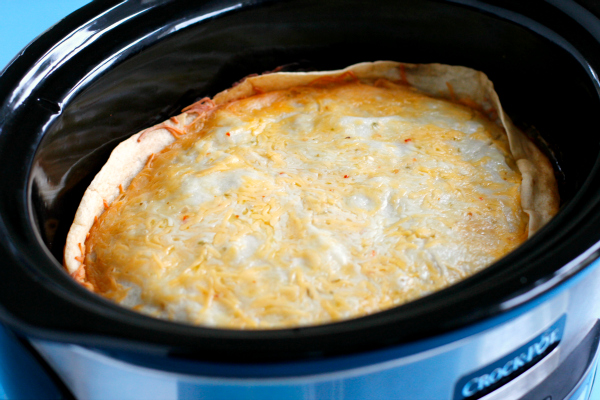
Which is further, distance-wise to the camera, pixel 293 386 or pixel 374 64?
pixel 374 64

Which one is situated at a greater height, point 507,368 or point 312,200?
point 312,200

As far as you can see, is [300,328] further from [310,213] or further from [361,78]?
[361,78]

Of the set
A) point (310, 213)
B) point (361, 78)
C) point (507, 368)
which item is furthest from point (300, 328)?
point (361, 78)

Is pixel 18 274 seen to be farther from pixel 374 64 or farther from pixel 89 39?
pixel 374 64

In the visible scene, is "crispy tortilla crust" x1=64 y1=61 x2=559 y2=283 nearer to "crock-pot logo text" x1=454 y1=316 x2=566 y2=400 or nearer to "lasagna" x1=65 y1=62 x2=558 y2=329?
"lasagna" x1=65 y1=62 x2=558 y2=329

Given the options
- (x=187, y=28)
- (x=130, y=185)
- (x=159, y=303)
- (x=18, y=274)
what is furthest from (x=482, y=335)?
(x=187, y=28)

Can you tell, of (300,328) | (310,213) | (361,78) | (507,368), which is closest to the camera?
(300,328)

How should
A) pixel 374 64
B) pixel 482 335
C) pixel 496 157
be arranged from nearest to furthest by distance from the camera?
pixel 482 335 < pixel 496 157 < pixel 374 64
